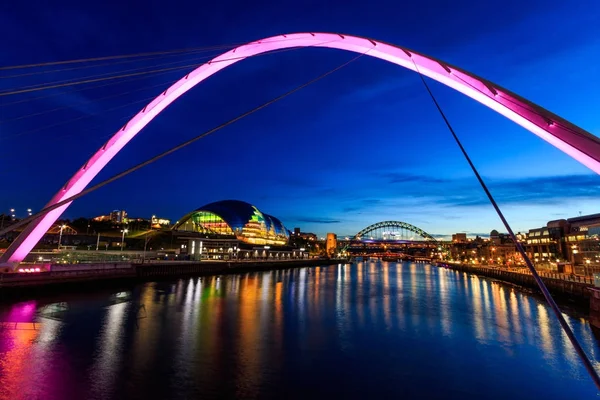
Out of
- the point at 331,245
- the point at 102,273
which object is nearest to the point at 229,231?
the point at 102,273

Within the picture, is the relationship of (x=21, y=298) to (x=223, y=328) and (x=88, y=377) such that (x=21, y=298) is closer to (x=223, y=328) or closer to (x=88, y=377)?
(x=223, y=328)

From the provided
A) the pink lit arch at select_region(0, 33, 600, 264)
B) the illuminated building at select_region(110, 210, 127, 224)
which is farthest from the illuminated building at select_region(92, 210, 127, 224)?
the pink lit arch at select_region(0, 33, 600, 264)

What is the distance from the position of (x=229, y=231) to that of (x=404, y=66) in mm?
85363

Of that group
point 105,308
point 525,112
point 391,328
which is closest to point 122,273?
point 105,308

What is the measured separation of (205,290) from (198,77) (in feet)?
74.5

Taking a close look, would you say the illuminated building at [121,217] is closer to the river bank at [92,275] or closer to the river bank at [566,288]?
the river bank at [92,275]

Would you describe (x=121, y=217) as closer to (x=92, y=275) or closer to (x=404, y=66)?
(x=92, y=275)

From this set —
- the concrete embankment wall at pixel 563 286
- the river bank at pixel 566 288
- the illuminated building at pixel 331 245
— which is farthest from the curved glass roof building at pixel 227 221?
the river bank at pixel 566 288

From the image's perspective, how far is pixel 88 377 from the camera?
35.3 feet

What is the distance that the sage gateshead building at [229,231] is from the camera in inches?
3095

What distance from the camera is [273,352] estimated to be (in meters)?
14.3

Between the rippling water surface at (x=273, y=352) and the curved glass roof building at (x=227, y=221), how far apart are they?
6733 cm

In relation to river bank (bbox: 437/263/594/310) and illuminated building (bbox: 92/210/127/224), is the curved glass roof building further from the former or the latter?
river bank (bbox: 437/263/594/310)

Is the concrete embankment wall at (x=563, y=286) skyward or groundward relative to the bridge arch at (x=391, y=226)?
groundward
